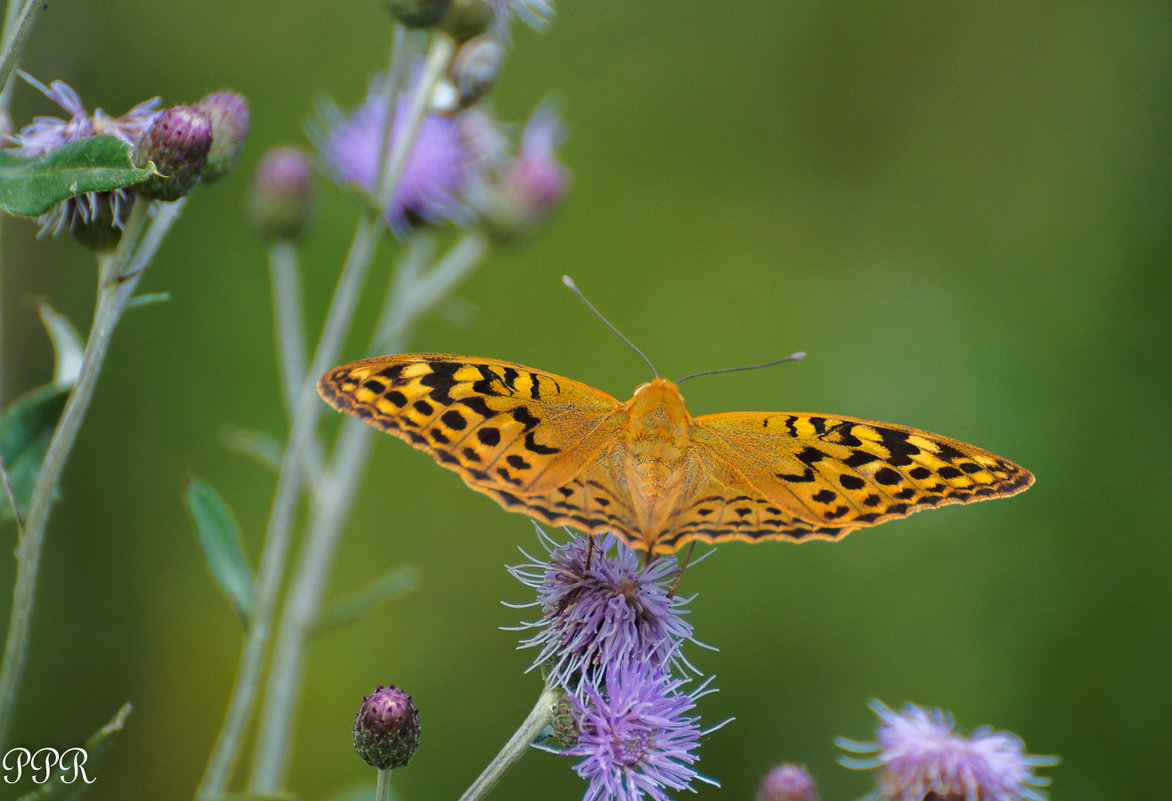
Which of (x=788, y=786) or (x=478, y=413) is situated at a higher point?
(x=478, y=413)

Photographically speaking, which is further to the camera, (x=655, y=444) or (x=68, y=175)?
(x=655, y=444)

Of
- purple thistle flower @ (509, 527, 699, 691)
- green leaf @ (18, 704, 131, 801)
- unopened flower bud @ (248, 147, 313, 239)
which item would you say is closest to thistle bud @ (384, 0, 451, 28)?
unopened flower bud @ (248, 147, 313, 239)

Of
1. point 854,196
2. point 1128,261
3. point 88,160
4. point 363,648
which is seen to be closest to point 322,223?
point 363,648

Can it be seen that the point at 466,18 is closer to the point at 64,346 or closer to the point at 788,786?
the point at 64,346

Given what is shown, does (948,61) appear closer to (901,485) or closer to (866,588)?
(866,588)

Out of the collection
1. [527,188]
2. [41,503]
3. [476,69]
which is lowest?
[41,503]

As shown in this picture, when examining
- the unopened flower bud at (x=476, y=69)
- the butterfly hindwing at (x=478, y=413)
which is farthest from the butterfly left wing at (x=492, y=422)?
the unopened flower bud at (x=476, y=69)

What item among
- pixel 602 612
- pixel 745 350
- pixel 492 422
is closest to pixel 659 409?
pixel 492 422
